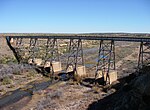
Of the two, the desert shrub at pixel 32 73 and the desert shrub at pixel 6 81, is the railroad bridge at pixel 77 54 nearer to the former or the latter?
the desert shrub at pixel 32 73

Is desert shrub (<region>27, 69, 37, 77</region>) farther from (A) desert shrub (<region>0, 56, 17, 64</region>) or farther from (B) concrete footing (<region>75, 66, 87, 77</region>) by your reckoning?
(A) desert shrub (<region>0, 56, 17, 64</region>)

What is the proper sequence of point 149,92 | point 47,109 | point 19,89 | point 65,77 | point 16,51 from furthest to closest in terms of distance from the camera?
1. point 16,51
2. point 65,77
3. point 19,89
4. point 47,109
5. point 149,92

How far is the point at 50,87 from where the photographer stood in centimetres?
2120

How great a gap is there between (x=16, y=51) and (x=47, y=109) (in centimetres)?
2484

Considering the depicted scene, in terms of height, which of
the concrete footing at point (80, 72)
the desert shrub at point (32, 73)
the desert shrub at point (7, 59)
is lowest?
the desert shrub at point (32, 73)

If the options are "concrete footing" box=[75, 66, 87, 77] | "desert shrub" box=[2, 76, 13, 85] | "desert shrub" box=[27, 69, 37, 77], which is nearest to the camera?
"desert shrub" box=[2, 76, 13, 85]

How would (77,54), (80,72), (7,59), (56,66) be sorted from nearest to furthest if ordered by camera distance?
(80,72) → (77,54) → (56,66) → (7,59)

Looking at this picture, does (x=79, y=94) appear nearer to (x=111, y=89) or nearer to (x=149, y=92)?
(x=111, y=89)

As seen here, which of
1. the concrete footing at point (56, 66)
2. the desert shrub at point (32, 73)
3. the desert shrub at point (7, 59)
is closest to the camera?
the desert shrub at point (32, 73)

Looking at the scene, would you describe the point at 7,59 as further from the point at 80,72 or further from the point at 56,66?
the point at 80,72

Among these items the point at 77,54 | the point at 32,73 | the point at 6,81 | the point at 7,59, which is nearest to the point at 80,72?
the point at 77,54

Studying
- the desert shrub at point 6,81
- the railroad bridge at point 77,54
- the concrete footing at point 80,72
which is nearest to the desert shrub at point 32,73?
the railroad bridge at point 77,54

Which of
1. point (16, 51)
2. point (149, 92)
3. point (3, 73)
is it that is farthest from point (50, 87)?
point (16, 51)

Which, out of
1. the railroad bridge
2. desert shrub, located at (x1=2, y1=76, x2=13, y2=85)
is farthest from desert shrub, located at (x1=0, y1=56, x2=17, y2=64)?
desert shrub, located at (x1=2, y1=76, x2=13, y2=85)
